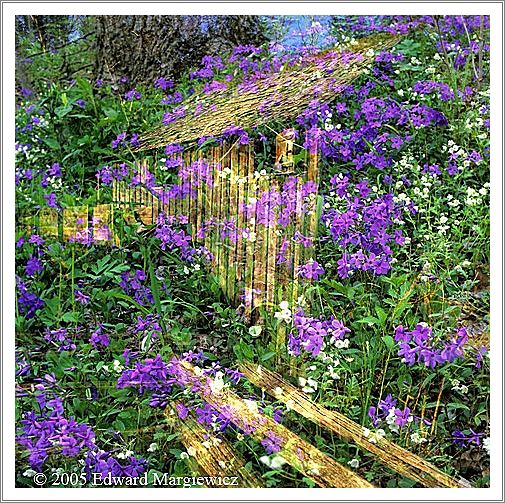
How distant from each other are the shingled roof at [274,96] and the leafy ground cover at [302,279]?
2 cm

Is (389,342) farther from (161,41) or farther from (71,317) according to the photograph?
(161,41)

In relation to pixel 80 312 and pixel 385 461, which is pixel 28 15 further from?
pixel 385 461

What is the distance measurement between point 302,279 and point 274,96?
57cm

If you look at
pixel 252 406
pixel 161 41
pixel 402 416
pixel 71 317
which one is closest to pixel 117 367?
pixel 71 317

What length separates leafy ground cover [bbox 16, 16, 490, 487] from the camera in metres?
1.99

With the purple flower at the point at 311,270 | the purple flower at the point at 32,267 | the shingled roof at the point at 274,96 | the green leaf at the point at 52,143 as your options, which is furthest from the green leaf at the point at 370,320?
the green leaf at the point at 52,143

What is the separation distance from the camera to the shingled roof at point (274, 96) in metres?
2.27

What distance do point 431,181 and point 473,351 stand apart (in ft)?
1.72

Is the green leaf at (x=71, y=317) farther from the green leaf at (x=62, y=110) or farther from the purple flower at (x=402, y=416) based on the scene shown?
the purple flower at (x=402, y=416)

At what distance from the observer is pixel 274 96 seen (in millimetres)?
2301

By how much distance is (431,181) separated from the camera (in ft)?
7.44

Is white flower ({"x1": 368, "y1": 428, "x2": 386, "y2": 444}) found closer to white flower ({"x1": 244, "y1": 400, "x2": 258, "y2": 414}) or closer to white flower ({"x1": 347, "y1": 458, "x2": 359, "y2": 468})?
white flower ({"x1": 347, "y1": 458, "x2": 359, "y2": 468})

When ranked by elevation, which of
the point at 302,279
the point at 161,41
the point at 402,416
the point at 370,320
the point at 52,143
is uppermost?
the point at 161,41

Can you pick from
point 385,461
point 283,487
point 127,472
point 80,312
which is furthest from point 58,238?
point 385,461
